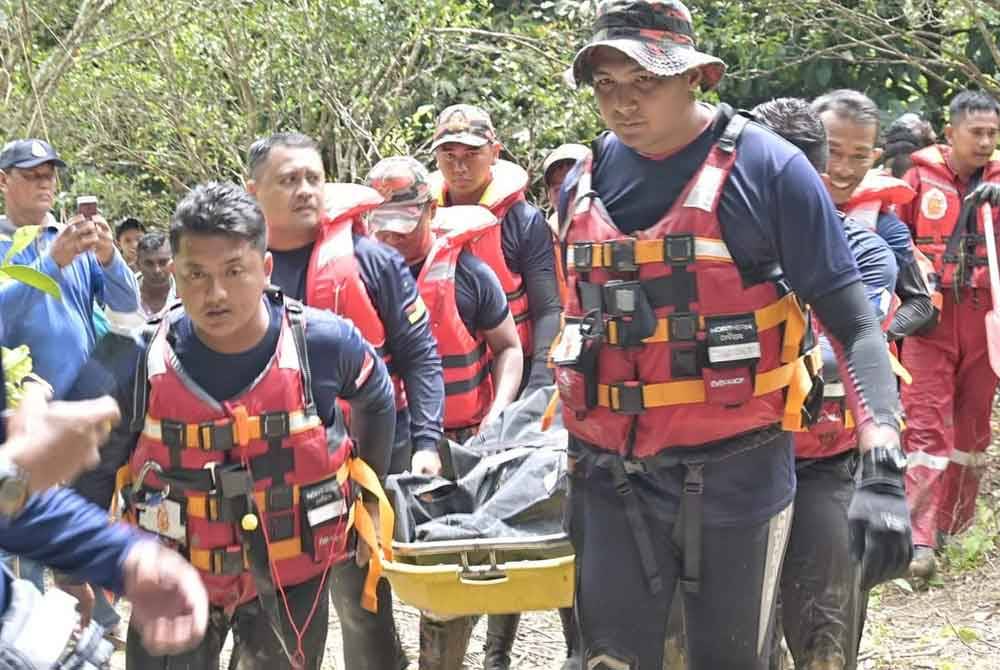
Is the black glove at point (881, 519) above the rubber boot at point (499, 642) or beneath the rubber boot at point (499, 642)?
above

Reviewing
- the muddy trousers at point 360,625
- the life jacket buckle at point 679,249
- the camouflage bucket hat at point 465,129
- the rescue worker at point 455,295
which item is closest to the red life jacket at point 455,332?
the rescue worker at point 455,295

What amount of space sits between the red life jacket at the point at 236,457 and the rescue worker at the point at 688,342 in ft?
2.49

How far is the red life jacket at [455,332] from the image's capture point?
5906 millimetres

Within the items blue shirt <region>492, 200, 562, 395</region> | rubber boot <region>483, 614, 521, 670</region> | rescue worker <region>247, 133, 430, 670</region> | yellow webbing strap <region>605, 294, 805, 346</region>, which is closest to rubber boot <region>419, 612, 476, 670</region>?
rescue worker <region>247, 133, 430, 670</region>

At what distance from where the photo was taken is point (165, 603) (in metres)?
2.68

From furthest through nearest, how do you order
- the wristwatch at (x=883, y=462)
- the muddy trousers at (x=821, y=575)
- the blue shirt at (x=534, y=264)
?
the blue shirt at (x=534, y=264) → the muddy trousers at (x=821, y=575) → the wristwatch at (x=883, y=462)

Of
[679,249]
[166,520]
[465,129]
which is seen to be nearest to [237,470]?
[166,520]

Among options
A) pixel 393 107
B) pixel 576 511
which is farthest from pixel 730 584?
pixel 393 107

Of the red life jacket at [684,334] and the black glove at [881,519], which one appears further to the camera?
the red life jacket at [684,334]

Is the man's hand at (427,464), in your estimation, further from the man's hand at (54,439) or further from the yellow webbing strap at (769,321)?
the man's hand at (54,439)

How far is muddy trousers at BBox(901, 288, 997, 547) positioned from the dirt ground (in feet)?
0.74

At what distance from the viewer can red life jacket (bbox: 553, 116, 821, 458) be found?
149 inches

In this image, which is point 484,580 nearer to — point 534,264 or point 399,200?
point 399,200

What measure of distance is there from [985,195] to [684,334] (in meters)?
3.80
